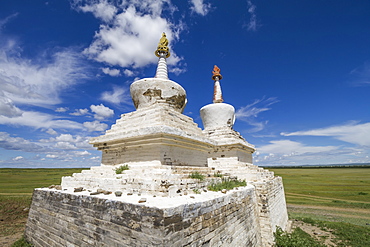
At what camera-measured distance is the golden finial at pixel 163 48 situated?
9359mm

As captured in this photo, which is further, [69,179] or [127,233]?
[69,179]

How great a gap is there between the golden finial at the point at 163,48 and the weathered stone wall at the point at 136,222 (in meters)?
6.93

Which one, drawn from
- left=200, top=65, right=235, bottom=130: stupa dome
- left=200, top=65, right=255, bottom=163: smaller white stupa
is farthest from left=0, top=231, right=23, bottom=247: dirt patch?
left=200, top=65, right=235, bottom=130: stupa dome

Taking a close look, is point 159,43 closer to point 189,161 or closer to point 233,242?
point 189,161

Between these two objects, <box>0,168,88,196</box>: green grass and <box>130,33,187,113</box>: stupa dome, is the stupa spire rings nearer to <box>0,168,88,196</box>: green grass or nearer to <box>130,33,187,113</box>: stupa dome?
<box>130,33,187,113</box>: stupa dome

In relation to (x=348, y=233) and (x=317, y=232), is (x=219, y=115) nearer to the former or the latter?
(x=317, y=232)

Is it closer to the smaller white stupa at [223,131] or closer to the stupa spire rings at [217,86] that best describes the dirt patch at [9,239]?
the smaller white stupa at [223,131]

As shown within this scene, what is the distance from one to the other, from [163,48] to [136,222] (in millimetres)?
7909

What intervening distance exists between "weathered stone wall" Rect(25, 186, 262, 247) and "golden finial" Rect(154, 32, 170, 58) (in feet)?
22.7

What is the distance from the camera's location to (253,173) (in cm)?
879

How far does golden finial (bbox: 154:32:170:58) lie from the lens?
9359 millimetres

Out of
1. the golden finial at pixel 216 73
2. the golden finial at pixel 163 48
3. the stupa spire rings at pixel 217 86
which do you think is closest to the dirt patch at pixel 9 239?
the golden finial at pixel 163 48

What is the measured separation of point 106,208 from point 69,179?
358cm

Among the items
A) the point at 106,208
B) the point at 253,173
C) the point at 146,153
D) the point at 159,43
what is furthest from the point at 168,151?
the point at 159,43
